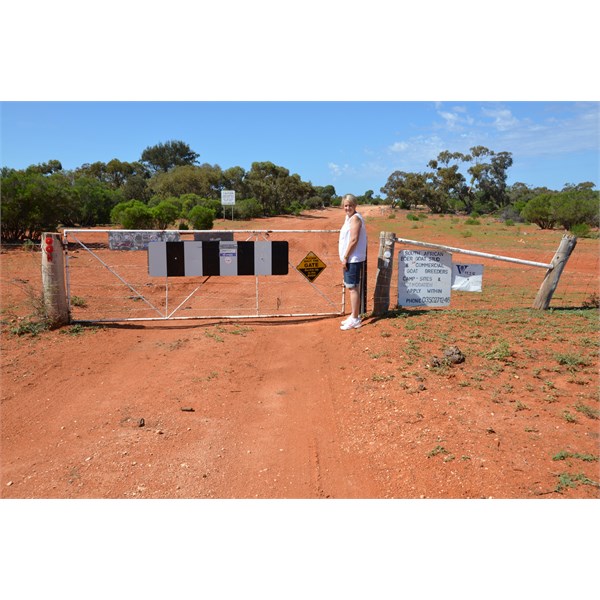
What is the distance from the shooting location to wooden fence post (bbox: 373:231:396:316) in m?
7.95

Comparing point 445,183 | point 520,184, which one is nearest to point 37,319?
point 445,183

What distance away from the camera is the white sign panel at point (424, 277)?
827 centimetres

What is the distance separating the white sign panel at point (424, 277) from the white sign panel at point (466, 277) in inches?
4.8

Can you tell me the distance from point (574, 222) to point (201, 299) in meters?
34.5

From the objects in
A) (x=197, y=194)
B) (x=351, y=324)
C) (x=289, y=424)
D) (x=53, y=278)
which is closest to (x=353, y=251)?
(x=351, y=324)

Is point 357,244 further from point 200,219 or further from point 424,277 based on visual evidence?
point 200,219

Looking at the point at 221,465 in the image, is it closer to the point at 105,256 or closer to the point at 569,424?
the point at 569,424

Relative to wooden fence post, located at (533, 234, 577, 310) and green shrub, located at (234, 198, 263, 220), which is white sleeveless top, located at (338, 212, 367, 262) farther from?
green shrub, located at (234, 198, 263, 220)

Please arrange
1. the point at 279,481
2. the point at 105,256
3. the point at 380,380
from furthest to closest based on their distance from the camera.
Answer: the point at 105,256 → the point at 380,380 → the point at 279,481

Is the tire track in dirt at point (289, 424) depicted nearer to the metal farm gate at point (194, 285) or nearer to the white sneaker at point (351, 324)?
the white sneaker at point (351, 324)

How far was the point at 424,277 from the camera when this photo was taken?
832 cm

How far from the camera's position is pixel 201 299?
11.0 metres

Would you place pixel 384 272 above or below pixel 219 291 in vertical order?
above

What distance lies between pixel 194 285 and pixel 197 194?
46155 mm
